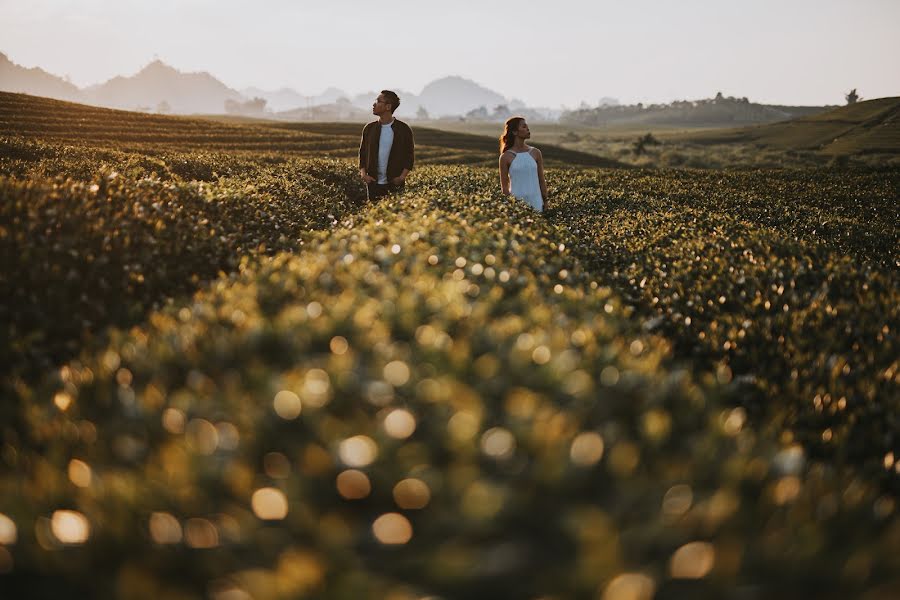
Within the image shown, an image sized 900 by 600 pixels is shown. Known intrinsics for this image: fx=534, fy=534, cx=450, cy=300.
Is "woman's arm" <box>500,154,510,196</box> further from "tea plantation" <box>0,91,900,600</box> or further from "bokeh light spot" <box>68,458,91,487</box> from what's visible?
"bokeh light spot" <box>68,458,91,487</box>

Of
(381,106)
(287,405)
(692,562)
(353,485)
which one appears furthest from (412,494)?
(381,106)

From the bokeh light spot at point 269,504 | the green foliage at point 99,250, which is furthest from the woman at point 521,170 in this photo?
the bokeh light spot at point 269,504

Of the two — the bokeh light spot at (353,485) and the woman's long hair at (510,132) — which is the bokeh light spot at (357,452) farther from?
the woman's long hair at (510,132)

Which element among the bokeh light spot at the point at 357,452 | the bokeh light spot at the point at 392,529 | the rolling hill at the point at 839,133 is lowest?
the bokeh light spot at the point at 392,529


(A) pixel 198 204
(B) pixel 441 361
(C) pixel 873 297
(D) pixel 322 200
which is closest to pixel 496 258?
(B) pixel 441 361

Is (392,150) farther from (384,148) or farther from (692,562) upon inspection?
(692,562)

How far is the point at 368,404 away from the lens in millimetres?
3113

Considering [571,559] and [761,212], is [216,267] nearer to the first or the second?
[571,559]

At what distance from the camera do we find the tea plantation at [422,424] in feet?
7.02

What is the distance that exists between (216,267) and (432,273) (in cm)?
373

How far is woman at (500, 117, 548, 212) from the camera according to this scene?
495 inches

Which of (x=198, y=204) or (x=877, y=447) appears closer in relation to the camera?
(x=877, y=447)

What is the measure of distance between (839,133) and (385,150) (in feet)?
382

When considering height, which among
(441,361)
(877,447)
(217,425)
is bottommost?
(877,447)
